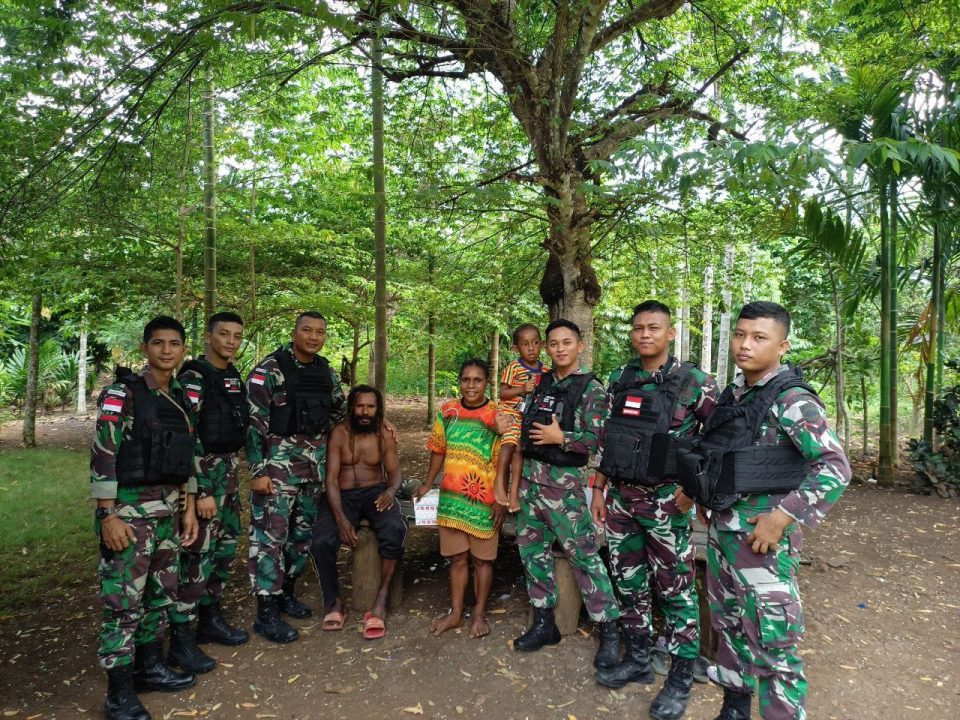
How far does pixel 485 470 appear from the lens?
3.83 metres

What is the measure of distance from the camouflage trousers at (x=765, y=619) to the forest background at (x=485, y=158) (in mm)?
1820

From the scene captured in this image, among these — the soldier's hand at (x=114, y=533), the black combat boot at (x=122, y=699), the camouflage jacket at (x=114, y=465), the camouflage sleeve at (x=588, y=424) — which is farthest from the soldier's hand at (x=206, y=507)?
the camouflage sleeve at (x=588, y=424)

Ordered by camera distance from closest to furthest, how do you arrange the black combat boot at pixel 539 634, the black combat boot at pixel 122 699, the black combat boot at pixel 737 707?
the black combat boot at pixel 737 707 < the black combat boot at pixel 122 699 < the black combat boot at pixel 539 634

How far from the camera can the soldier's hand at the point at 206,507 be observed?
3527 millimetres

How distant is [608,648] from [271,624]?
2144 millimetres

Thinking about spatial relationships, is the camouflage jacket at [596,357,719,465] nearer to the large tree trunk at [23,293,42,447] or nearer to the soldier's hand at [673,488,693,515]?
the soldier's hand at [673,488,693,515]

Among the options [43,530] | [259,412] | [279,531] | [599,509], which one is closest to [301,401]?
[259,412]

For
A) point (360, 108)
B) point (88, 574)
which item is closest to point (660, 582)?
point (88, 574)

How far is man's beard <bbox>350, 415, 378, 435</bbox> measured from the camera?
161 inches

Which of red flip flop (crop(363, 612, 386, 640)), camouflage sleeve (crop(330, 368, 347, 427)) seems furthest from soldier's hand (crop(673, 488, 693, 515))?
camouflage sleeve (crop(330, 368, 347, 427))

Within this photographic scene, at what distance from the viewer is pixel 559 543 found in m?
3.68

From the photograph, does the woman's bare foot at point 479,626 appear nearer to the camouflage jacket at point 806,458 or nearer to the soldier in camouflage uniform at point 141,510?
the soldier in camouflage uniform at point 141,510

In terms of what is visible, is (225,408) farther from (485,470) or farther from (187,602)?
(485,470)

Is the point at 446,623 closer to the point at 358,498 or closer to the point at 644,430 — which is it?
the point at 358,498
